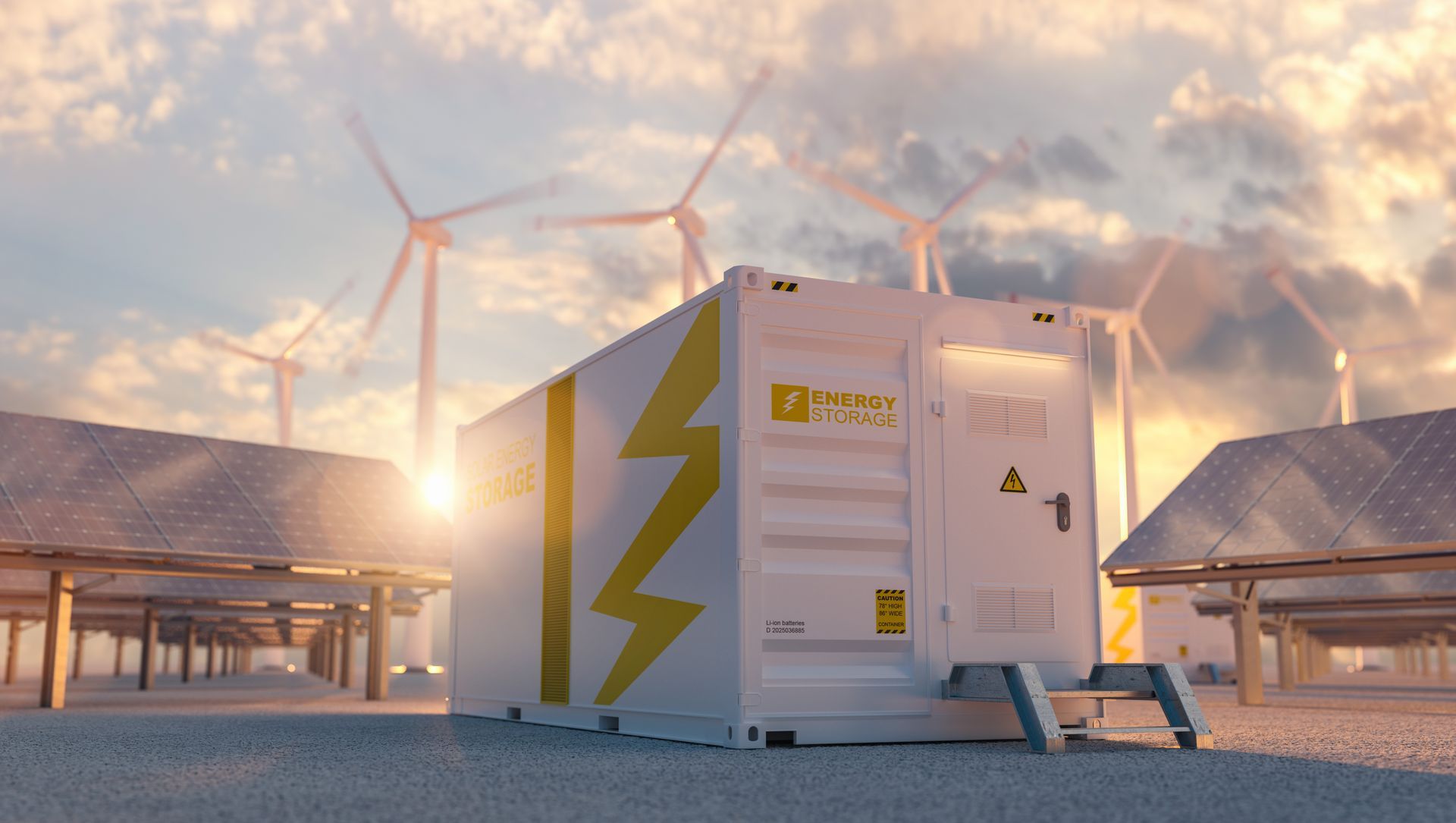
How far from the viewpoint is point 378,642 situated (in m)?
21.0

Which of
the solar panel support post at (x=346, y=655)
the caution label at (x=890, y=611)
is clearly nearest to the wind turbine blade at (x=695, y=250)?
the solar panel support post at (x=346, y=655)

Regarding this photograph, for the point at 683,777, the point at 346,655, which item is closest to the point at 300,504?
the point at 346,655

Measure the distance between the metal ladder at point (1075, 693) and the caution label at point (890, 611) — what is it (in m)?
0.58

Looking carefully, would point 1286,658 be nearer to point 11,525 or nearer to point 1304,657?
point 1304,657

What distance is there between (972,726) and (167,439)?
51.4 ft

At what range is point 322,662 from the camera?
45.9 m

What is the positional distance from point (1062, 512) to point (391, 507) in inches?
566

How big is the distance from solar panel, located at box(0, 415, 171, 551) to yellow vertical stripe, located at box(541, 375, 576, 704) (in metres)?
7.38

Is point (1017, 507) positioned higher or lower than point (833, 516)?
higher

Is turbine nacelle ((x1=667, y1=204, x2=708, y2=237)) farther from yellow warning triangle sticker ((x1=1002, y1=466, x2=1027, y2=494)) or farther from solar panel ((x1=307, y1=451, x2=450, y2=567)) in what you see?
yellow warning triangle sticker ((x1=1002, y1=466, x2=1027, y2=494))

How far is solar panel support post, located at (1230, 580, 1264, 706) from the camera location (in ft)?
56.9

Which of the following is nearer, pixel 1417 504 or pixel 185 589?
pixel 1417 504

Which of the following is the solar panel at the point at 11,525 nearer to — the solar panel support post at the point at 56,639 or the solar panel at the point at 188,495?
the solar panel support post at the point at 56,639

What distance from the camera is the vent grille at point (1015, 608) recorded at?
10.1 meters
